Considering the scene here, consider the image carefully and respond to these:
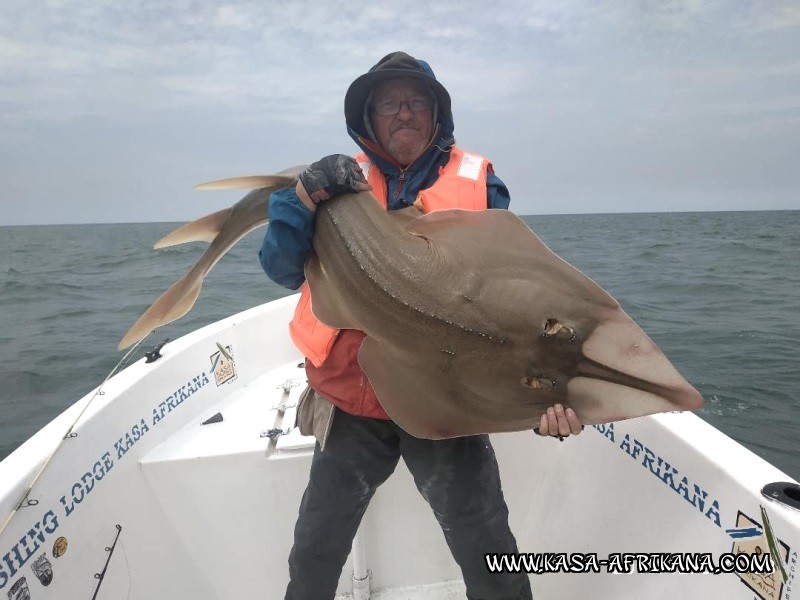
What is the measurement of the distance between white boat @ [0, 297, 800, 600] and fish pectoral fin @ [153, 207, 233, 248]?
3.94 ft

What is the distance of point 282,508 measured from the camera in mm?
3465

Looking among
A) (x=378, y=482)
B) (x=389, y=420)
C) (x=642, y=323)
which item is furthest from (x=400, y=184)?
(x=642, y=323)

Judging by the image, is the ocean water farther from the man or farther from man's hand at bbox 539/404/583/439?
man's hand at bbox 539/404/583/439

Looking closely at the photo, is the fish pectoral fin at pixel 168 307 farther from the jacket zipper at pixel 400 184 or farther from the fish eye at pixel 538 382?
the fish eye at pixel 538 382

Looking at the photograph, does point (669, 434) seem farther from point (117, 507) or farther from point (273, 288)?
point (273, 288)

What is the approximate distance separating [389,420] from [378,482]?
1.23ft

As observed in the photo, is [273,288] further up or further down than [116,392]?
further down

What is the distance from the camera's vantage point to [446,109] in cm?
282

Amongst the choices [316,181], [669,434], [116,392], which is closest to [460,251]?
[316,181]

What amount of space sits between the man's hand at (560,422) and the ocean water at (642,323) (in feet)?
15.9

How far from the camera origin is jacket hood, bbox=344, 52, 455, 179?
274cm

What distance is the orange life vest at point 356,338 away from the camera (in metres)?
2.48

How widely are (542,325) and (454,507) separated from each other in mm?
1138

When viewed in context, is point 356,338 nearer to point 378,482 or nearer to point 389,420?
point 389,420
